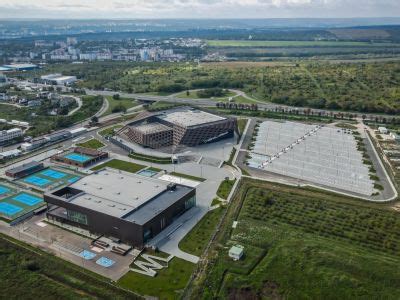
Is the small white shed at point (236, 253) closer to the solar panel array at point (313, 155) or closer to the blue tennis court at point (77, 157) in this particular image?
the solar panel array at point (313, 155)

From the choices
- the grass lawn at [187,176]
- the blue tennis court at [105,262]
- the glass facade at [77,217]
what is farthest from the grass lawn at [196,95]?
the blue tennis court at [105,262]

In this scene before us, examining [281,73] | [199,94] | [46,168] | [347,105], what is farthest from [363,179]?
[281,73]

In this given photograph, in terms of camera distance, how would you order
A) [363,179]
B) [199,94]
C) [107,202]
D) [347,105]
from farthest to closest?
[199,94]
[347,105]
[363,179]
[107,202]

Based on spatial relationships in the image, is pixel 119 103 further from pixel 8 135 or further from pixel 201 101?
pixel 8 135

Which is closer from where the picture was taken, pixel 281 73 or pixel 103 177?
pixel 103 177

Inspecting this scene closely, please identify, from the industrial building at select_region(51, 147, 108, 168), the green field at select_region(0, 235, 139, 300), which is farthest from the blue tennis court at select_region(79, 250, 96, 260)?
the industrial building at select_region(51, 147, 108, 168)

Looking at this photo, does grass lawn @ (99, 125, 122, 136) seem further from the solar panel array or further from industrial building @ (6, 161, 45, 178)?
the solar panel array

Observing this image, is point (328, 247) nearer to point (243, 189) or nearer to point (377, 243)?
point (377, 243)
